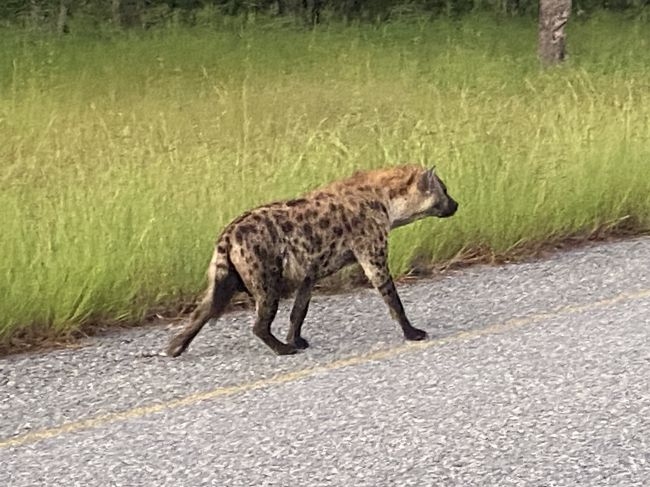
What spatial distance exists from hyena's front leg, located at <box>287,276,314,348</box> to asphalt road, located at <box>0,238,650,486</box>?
93 mm

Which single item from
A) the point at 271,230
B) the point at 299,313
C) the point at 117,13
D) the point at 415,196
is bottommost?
the point at 117,13

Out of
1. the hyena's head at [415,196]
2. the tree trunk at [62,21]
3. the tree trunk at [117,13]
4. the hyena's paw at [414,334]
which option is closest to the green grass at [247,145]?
the tree trunk at [62,21]

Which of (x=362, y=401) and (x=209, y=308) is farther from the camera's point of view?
(x=209, y=308)

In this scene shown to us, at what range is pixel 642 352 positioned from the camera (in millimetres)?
6160

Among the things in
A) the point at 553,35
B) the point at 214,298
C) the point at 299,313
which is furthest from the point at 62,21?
the point at 214,298

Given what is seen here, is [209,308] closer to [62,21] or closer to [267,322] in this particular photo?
[267,322]

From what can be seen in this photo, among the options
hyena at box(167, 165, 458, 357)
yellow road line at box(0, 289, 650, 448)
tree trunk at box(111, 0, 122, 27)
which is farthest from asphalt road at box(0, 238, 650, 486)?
tree trunk at box(111, 0, 122, 27)

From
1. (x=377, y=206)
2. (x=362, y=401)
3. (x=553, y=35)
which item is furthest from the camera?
(x=553, y=35)

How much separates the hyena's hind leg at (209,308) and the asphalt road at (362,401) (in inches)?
2.6

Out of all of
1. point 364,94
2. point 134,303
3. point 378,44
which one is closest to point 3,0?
point 378,44

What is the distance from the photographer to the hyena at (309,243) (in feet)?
19.9

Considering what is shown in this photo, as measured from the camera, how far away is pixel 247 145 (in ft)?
35.4

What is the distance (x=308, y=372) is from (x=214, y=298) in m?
0.51

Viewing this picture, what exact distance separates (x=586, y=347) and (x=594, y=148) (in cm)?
370
